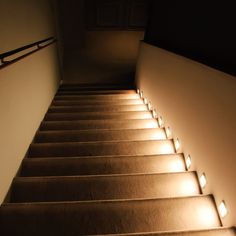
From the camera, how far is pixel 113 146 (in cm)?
269

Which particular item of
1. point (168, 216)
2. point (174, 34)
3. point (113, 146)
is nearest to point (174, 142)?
point (113, 146)

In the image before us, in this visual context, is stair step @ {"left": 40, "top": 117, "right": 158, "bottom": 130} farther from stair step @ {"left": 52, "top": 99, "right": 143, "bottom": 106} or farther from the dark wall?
the dark wall

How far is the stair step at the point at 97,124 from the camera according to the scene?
329 cm

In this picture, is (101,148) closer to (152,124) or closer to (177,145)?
(177,145)

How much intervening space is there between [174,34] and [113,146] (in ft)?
5.96

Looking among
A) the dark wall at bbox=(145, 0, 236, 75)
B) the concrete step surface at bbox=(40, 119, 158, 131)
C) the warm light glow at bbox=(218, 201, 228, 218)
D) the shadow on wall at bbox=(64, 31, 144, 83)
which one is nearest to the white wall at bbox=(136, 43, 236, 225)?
the warm light glow at bbox=(218, 201, 228, 218)

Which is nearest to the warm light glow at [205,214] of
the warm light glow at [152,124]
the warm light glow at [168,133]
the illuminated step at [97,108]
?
the warm light glow at [168,133]

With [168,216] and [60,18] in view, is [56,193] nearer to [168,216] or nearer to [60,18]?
[168,216]

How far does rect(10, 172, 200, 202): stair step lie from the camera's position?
191 centimetres

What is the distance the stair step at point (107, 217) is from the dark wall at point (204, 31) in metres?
1.02

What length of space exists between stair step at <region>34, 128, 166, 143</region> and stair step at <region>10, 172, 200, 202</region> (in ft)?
3.12

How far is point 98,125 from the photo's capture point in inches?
131

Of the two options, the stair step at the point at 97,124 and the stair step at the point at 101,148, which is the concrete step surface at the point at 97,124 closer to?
the stair step at the point at 97,124

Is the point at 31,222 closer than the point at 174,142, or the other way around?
the point at 31,222
